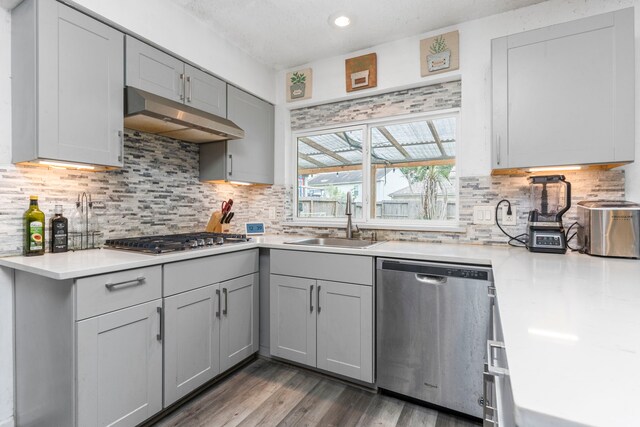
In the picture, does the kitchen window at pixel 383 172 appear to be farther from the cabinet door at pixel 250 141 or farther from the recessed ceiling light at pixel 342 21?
the recessed ceiling light at pixel 342 21

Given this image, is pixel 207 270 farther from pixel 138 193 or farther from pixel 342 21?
pixel 342 21

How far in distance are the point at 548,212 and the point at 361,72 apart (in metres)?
1.72

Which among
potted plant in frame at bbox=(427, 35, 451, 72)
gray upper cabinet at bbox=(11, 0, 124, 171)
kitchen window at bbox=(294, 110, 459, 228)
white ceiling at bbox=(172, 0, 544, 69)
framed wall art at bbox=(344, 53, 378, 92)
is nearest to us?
gray upper cabinet at bbox=(11, 0, 124, 171)

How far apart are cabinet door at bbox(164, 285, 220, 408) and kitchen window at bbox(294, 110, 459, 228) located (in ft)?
4.22

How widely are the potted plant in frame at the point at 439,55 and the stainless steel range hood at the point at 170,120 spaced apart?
1.52m

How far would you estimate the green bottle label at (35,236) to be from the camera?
164cm

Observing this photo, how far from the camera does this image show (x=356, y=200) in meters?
2.80

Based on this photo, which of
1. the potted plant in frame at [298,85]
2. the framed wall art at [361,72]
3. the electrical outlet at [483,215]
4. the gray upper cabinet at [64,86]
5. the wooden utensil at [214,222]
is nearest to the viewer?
the gray upper cabinet at [64,86]

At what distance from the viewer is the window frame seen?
93.7 inches

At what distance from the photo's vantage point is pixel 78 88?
5.39 ft

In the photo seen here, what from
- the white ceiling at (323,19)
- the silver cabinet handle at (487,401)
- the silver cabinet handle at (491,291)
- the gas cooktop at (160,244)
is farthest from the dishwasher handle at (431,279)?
the white ceiling at (323,19)

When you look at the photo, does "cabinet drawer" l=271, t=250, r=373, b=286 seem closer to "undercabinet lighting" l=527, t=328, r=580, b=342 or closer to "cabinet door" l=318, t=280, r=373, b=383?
"cabinet door" l=318, t=280, r=373, b=383

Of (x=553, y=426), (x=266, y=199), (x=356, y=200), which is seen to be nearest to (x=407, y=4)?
(x=356, y=200)

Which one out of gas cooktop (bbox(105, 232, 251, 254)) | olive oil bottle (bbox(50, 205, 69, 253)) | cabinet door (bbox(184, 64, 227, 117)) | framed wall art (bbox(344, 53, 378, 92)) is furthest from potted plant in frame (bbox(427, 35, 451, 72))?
olive oil bottle (bbox(50, 205, 69, 253))
